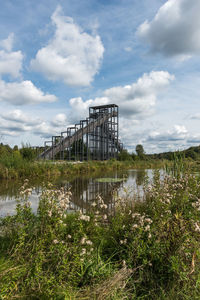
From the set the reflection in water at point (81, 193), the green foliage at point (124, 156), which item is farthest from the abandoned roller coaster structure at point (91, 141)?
the reflection in water at point (81, 193)

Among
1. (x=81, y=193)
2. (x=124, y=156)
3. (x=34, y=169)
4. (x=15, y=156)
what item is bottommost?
(x=81, y=193)

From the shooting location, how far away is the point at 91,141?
2862cm

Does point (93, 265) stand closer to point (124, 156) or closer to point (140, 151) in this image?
point (124, 156)

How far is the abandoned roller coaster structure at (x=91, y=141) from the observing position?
22.4 m

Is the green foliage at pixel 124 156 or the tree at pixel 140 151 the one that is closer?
the green foliage at pixel 124 156

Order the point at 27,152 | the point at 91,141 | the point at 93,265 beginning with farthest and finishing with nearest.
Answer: the point at 91,141, the point at 27,152, the point at 93,265

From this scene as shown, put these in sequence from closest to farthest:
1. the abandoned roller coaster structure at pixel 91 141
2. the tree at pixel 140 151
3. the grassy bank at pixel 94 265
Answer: the grassy bank at pixel 94 265, the abandoned roller coaster structure at pixel 91 141, the tree at pixel 140 151

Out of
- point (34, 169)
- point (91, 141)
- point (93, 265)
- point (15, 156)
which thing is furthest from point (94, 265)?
point (91, 141)

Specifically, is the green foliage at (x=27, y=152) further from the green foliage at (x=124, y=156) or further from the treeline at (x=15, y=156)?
the green foliage at (x=124, y=156)

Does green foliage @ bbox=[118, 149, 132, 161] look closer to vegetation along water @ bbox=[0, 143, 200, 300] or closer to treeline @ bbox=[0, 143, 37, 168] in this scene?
treeline @ bbox=[0, 143, 37, 168]

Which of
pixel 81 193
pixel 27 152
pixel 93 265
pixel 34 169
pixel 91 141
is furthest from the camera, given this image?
pixel 91 141

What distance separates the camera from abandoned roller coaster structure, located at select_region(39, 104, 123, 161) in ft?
73.5

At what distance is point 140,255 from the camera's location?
7.86 ft

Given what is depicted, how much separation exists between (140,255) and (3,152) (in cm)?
1262
